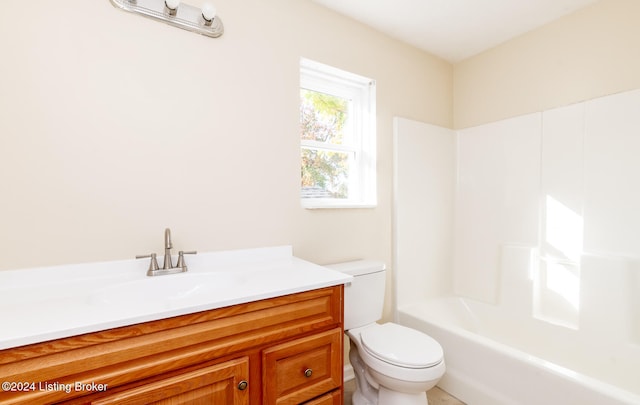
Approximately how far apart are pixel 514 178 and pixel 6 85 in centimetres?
278

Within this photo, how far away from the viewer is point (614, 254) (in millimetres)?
1674

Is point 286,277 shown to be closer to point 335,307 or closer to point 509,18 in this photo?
point 335,307

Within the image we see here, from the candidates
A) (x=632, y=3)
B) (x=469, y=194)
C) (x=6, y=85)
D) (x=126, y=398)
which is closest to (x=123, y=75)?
(x=6, y=85)

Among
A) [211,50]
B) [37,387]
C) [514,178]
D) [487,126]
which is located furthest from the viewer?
[487,126]

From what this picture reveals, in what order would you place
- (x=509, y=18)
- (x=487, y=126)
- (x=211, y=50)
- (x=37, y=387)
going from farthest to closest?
1. (x=487, y=126)
2. (x=509, y=18)
3. (x=211, y=50)
4. (x=37, y=387)

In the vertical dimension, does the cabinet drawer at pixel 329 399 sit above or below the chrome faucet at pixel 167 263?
below

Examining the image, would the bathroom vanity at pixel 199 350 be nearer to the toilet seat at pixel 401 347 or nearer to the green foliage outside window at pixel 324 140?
the toilet seat at pixel 401 347

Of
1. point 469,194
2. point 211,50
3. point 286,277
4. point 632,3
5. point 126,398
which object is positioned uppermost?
point 632,3

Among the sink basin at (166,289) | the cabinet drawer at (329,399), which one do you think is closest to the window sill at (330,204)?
the sink basin at (166,289)

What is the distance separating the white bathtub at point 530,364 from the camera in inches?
52.7

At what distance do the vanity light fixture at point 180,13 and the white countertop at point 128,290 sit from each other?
106 cm

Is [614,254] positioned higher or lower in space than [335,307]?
higher

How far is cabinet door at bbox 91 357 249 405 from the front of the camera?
32.2 inches

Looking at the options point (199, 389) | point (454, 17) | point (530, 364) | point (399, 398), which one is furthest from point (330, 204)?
point (454, 17)
